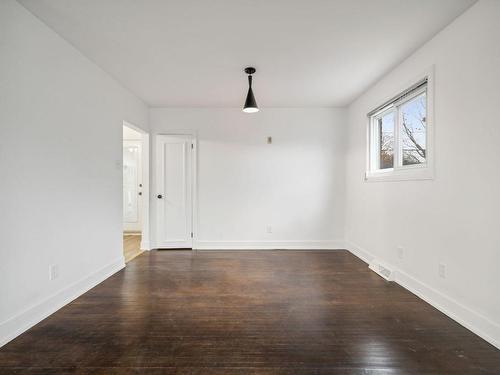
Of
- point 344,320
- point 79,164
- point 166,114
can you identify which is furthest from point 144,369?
point 166,114

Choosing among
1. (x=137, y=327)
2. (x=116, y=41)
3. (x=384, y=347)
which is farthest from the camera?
(x=116, y=41)

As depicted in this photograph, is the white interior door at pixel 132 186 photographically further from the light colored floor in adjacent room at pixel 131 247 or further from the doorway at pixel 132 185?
the light colored floor in adjacent room at pixel 131 247

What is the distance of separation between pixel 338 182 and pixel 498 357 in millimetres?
3165

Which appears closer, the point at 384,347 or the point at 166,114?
the point at 384,347

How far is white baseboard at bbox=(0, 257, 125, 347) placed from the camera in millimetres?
1875

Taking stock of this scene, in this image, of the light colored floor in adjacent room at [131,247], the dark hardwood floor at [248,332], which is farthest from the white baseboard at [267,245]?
the dark hardwood floor at [248,332]

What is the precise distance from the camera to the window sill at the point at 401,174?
2.56 m

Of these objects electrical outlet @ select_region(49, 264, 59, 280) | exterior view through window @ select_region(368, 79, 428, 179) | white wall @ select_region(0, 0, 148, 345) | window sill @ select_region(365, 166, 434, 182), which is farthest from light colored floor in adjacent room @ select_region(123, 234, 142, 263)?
exterior view through window @ select_region(368, 79, 428, 179)

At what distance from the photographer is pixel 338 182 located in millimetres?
4621

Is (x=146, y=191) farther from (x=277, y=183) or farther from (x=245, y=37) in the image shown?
(x=245, y=37)

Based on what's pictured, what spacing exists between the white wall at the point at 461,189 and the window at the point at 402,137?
16 centimetres

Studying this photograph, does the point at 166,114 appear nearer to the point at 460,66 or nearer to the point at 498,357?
the point at 460,66

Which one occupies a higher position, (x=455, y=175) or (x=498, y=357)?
(x=455, y=175)

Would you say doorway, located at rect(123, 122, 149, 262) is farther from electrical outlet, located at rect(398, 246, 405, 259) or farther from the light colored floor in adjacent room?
electrical outlet, located at rect(398, 246, 405, 259)
